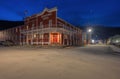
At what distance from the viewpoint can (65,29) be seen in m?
32.7

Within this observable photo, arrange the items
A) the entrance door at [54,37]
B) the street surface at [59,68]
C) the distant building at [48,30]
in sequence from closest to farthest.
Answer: the street surface at [59,68], the distant building at [48,30], the entrance door at [54,37]

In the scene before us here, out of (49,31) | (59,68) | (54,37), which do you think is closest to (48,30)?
(49,31)

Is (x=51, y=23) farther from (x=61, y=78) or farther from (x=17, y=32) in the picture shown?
(x=61, y=78)

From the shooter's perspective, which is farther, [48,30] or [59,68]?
[48,30]

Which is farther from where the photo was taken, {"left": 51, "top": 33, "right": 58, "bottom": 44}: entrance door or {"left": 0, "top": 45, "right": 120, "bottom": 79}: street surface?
{"left": 51, "top": 33, "right": 58, "bottom": 44}: entrance door

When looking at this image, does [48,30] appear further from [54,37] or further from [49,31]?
[54,37]

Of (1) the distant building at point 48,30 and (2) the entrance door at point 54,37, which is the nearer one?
(1) the distant building at point 48,30

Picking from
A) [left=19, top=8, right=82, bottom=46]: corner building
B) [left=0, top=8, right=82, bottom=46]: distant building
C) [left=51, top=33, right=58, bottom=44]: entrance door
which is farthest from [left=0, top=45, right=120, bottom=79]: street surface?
[left=51, top=33, right=58, bottom=44]: entrance door

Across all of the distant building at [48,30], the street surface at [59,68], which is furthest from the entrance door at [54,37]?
the street surface at [59,68]

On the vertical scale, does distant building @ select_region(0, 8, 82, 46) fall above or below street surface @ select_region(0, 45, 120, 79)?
above

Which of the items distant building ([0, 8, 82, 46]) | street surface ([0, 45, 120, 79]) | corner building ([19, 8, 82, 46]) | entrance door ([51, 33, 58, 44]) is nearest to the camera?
street surface ([0, 45, 120, 79])

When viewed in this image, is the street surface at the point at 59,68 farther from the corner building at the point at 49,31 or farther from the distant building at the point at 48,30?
the distant building at the point at 48,30

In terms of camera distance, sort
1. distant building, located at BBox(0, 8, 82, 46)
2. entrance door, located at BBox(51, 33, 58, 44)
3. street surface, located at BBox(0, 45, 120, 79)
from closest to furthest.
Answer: street surface, located at BBox(0, 45, 120, 79) < distant building, located at BBox(0, 8, 82, 46) < entrance door, located at BBox(51, 33, 58, 44)

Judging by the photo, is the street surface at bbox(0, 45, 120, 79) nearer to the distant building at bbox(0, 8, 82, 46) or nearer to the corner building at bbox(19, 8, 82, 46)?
the corner building at bbox(19, 8, 82, 46)
